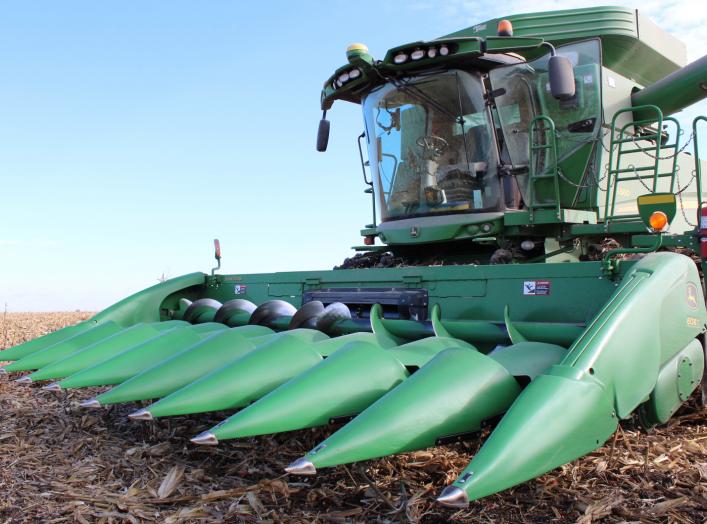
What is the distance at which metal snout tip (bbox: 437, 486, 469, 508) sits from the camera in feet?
5.91

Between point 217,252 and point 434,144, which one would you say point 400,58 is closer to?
point 434,144

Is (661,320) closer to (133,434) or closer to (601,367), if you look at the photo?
(601,367)

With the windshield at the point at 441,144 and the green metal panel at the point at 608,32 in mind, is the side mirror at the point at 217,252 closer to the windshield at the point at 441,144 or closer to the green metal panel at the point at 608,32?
the windshield at the point at 441,144

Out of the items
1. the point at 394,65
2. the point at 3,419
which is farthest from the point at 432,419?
the point at 394,65

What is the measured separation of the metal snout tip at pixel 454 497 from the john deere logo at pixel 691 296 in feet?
6.39

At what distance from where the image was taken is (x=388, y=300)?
4078mm

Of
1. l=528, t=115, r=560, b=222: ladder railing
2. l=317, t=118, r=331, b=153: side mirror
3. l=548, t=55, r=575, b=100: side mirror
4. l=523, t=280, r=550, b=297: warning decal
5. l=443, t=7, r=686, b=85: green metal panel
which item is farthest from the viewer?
l=317, t=118, r=331, b=153: side mirror

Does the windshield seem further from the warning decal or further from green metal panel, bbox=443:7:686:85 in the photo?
the warning decal

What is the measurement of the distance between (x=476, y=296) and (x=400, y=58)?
2177 millimetres

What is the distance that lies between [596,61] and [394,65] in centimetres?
170

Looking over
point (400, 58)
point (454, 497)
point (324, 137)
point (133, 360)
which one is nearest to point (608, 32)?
point (400, 58)

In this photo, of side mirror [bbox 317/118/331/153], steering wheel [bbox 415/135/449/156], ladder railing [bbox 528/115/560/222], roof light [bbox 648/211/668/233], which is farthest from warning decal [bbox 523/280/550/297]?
side mirror [bbox 317/118/331/153]

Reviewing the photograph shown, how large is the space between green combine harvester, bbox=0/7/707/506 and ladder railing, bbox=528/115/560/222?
2cm

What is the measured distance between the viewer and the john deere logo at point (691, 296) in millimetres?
3205
